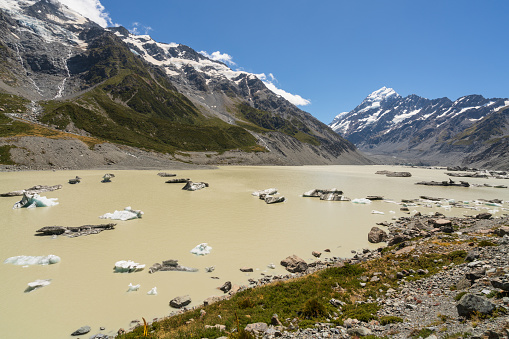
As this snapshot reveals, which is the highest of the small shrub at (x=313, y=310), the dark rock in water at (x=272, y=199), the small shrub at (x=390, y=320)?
the small shrub at (x=390, y=320)

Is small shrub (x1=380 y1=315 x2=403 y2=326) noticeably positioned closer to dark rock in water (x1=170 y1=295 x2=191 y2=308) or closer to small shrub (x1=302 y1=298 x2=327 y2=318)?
small shrub (x1=302 y1=298 x2=327 y2=318)

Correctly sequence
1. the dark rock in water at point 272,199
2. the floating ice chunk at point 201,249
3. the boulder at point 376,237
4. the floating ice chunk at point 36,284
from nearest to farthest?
the floating ice chunk at point 36,284 → the floating ice chunk at point 201,249 → the boulder at point 376,237 → the dark rock in water at point 272,199

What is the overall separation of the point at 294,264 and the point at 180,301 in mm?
9144

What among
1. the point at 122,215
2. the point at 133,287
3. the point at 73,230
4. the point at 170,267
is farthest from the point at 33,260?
the point at 122,215

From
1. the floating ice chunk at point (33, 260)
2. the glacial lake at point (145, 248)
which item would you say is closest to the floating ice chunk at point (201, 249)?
the glacial lake at point (145, 248)

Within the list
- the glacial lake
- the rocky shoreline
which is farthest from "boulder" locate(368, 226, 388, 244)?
the rocky shoreline

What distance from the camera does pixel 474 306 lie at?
28.0ft

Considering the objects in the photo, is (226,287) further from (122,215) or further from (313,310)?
(122,215)

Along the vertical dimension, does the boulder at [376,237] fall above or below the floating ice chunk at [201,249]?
above

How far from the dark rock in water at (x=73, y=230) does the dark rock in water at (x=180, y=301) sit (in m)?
17.3

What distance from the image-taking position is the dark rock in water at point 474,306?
8227 millimetres

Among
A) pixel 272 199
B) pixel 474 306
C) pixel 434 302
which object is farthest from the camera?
pixel 272 199

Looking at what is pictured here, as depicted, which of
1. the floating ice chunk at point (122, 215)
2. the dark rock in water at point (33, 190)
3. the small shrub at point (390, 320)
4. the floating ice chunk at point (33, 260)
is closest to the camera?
the small shrub at point (390, 320)

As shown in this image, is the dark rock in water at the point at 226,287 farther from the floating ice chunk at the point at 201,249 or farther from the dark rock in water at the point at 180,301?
the floating ice chunk at the point at 201,249
